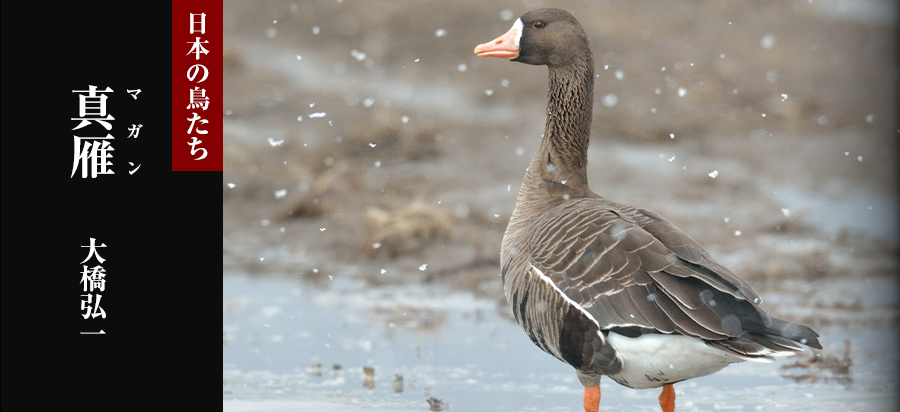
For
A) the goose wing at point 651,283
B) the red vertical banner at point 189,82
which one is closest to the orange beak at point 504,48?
the goose wing at point 651,283

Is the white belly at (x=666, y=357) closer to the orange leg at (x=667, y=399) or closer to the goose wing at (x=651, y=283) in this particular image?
the goose wing at (x=651, y=283)

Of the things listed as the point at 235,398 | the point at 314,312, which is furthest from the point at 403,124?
the point at 235,398

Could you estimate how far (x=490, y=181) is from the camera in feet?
38.3

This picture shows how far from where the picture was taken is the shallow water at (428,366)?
5.91 metres

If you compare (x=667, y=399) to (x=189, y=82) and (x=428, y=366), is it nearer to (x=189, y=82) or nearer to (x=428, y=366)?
(x=428, y=366)

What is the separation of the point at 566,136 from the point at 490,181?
5.50 m

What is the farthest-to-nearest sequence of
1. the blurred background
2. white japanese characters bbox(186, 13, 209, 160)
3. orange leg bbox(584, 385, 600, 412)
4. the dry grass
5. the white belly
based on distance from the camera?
the dry grass, white japanese characters bbox(186, 13, 209, 160), the blurred background, orange leg bbox(584, 385, 600, 412), the white belly

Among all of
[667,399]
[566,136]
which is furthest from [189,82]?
[667,399]

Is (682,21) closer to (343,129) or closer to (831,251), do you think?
(343,129)

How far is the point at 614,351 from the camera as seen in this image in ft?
15.6

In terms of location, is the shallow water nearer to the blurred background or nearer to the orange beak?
the blurred background

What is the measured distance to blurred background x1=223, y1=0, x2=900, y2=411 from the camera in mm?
6539

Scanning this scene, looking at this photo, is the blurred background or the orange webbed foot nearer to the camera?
the orange webbed foot

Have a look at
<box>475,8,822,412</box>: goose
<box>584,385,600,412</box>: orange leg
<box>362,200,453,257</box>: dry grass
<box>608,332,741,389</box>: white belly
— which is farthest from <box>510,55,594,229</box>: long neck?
<box>362,200,453,257</box>: dry grass
